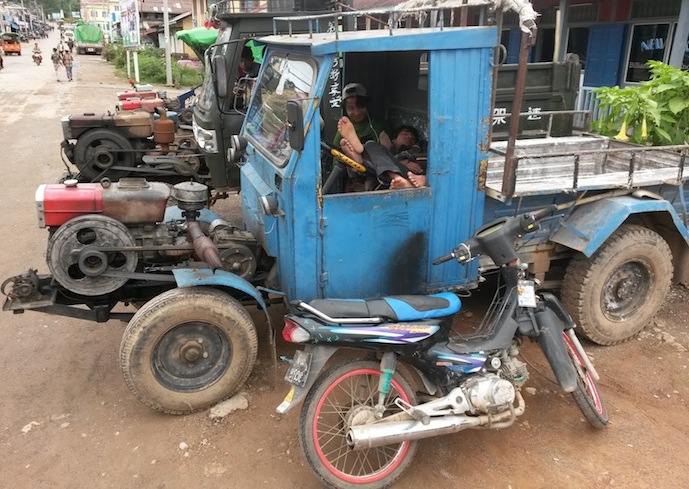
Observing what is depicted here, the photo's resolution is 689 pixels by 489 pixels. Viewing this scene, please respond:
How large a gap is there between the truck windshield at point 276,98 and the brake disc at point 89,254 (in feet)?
3.65

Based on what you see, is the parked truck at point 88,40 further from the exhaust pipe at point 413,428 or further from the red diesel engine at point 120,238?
the exhaust pipe at point 413,428

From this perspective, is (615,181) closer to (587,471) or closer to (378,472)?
(587,471)

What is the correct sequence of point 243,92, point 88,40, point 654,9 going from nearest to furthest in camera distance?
point 243,92, point 654,9, point 88,40

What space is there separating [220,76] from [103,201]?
2668mm

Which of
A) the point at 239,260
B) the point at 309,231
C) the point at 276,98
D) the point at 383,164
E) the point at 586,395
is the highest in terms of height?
the point at 276,98

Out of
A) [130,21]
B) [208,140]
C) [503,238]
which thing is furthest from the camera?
[130,21]

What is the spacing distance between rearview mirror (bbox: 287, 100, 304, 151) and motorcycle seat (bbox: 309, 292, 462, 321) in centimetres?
89

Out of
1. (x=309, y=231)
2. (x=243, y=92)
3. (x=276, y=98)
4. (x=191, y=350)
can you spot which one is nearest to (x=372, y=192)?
(x=309, y=231)

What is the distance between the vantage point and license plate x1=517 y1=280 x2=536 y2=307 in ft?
10.6

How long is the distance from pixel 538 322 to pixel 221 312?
1884 millimetres

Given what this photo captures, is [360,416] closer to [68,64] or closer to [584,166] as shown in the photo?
[584,166]

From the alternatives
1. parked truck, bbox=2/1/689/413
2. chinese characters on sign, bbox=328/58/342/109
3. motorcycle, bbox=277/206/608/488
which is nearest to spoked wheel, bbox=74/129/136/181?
chinese characters on sign, bbox=328/58/342/109

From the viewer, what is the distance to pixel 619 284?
4.36 m

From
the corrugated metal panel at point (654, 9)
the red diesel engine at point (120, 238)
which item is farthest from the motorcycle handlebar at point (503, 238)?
the corrugated metal panel at point (654, 9)
